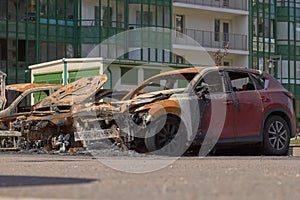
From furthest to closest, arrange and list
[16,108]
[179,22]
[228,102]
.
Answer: [179,22] < [16,108] < [228,102]

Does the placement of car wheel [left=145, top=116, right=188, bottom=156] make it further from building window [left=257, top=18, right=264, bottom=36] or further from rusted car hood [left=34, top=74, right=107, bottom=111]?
building window [left=257, top=18, right=264, bottom=36]

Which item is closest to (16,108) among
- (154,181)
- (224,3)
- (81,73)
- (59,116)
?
(59,116)

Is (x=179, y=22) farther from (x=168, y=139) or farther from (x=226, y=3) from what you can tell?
(x=168, y=139)

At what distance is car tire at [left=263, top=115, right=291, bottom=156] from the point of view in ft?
52.4

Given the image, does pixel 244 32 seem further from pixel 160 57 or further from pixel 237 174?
pixel 237 174

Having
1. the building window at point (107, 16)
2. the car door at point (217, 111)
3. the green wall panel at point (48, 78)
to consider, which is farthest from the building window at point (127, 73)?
the building window at point (107, 16)

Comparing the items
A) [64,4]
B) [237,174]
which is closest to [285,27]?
[64,4]

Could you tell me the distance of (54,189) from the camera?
24.8 ft

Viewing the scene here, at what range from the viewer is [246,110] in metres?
15.7

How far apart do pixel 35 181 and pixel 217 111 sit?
23.7 feet

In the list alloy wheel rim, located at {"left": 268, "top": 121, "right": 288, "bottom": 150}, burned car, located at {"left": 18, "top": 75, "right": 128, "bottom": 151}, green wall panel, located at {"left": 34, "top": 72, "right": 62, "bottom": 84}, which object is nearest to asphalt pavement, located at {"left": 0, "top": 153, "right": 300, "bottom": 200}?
alloy wheel rim, located at {"left": 268, "top": 121, "right": 288, "bottom": 150}

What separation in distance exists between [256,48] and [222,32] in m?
3.59

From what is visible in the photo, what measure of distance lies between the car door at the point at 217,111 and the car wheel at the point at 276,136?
36.0 inches

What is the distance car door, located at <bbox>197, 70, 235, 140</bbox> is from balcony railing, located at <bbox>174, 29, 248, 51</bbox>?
126 ft
